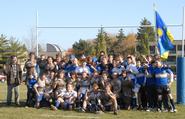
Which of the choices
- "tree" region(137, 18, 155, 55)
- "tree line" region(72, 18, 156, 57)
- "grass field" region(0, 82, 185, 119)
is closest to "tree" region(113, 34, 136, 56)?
"tree line" region(72, 18, 156, 57)

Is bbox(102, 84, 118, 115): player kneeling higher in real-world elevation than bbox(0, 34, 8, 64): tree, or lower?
lower

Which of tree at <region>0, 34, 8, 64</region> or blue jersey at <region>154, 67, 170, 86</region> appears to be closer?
blue jersey at <region>154, 67, 170, 86</region>

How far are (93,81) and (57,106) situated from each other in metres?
1.52

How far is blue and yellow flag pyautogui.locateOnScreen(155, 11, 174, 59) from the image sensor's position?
17000 mm

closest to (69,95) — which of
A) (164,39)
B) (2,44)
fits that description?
(164,39)

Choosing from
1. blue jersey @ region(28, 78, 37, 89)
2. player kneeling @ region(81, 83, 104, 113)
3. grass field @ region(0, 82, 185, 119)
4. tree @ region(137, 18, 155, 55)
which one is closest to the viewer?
grass field @ region(0, 82, 185, 119)

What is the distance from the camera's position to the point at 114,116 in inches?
526

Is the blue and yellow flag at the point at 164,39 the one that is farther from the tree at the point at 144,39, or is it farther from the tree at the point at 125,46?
the tree at the point at 125,46

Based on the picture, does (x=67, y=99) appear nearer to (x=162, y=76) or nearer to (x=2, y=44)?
(x=162, y=76)

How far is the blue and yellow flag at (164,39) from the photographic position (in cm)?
1700

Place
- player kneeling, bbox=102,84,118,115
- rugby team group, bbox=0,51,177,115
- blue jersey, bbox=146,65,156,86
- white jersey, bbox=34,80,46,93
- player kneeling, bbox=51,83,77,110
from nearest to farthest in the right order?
player kneeling, bbox=102,84,118,115 → rugby team group, bbox=0,51,177,115 → blue jersey, bbox=146,65,156,86 → player kneeling, bbox=51,83,77,110 → white jersey, bbox=34,80,46,93

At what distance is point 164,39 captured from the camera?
56.2 feet

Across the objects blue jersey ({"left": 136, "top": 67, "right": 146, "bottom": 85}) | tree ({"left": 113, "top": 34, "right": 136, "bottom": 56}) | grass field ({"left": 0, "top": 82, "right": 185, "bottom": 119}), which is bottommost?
grass field ({"left": 0, "top": 82, "right": 185, "bottom": 119})

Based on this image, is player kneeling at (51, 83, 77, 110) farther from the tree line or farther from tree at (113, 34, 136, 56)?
tree at (113, 34, 136, 56)
